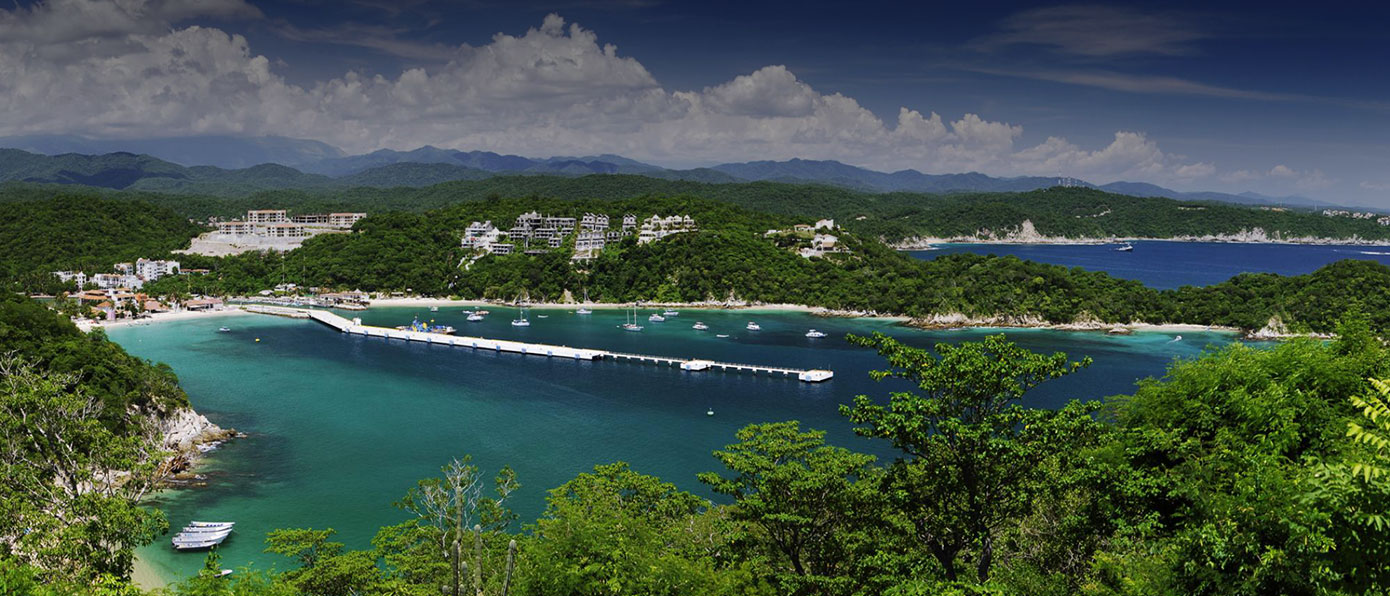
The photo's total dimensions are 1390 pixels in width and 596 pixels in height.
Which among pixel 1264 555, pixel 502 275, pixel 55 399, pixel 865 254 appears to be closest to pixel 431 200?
pixel 502 275

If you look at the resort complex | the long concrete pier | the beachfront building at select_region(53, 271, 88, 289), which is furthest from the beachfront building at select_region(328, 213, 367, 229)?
the long concrete pier

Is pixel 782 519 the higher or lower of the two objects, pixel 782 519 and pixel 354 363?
the higher

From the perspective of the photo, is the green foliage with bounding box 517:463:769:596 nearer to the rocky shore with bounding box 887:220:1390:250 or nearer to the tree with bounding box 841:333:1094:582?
the tree with bounding box 841:333:1094:582

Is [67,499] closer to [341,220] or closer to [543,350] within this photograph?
[543,350]

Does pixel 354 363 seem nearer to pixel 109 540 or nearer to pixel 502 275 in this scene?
pixel 502 275

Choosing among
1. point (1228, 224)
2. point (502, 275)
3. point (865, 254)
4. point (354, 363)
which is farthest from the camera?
point (1228, 224)

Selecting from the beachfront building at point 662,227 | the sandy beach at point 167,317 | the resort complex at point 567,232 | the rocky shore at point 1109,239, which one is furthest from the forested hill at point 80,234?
the rocky shore at point 1109,239
